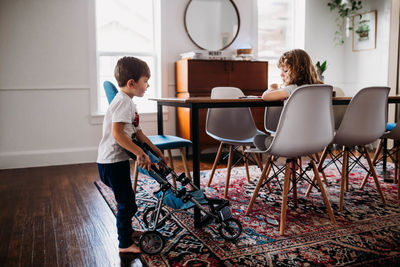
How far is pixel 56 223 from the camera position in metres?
2.38

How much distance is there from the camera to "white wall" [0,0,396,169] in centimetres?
405

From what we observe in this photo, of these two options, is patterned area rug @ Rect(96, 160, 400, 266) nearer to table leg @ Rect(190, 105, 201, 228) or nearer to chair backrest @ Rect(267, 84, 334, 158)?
table leg @ Rect(190, 105, 201, 228)

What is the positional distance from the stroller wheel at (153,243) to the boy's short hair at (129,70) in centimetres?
78

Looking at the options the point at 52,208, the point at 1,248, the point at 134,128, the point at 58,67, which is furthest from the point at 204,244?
the point at 58,67

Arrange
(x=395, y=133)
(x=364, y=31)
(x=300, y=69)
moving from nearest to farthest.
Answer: (x=300, y=69), (x=395, y=133), (x=364, y=31)

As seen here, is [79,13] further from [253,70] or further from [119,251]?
[119,251]

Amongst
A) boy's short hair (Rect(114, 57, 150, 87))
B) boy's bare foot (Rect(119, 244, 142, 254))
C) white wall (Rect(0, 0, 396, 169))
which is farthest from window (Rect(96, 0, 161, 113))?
boy's bare foot (Rect(119, 244, 142, 254))

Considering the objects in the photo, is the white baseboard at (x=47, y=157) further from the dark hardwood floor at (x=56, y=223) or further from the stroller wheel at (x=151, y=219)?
the stroller wheel at (x=151, y=219)

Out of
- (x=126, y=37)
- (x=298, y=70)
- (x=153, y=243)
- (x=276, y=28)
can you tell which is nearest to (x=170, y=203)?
(x=153, y=243)

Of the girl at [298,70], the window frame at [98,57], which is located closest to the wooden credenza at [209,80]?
the window frame at [98,57]

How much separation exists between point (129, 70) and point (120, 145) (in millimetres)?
385

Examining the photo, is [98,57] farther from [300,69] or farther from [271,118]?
[300,69]

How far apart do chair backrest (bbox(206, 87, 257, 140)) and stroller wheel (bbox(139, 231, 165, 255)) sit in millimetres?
1346

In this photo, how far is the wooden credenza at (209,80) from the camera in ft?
14.2
